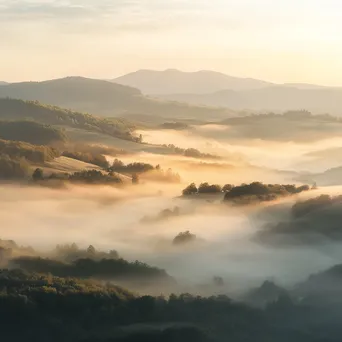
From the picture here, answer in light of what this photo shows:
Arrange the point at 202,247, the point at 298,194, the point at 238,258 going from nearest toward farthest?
1. the point at 238,258
2. the point at 202,247
3. the point at 298,194

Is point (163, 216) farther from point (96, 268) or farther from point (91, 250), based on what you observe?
point (96, 268)

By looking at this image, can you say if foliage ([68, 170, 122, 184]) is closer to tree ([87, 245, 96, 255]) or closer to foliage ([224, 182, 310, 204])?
foliage ([224, 182, 310, 204])

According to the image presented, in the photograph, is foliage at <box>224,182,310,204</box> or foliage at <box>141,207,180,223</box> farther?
foliage at <box>224,182,310,204</box>

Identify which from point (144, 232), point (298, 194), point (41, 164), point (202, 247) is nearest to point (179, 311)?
point (202, 247)

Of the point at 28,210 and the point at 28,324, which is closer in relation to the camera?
the point at 28,324

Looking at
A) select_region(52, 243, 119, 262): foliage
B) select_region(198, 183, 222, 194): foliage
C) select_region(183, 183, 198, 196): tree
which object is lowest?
select_region(52, 243, 119, 262): foliage

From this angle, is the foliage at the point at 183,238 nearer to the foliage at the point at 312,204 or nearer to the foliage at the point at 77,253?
the foliage at the point at 77,253

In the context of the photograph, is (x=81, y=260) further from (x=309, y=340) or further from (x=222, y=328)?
(x=309, y=340)

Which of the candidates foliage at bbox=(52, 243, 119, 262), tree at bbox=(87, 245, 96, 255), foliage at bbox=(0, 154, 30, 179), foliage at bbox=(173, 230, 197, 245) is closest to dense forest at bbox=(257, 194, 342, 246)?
foliage at bbox=(173, 230, 197, 245)

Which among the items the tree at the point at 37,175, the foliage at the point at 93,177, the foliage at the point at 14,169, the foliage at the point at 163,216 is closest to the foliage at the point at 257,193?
the foliage at the point at 163,216

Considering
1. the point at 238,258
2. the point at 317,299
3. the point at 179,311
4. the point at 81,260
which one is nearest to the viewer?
the point at 179,311

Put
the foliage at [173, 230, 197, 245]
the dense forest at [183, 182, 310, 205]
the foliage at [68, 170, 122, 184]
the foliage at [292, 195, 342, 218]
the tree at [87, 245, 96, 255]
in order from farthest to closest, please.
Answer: the foliage at [68, 170, 122, 184] → the dense forest at [183, 182, 310, 205] → the foliage at [292, 195, 342, 218] → the foliage at [173, 230, 197, 245] → the tree at [87, 245, 96, 255]
